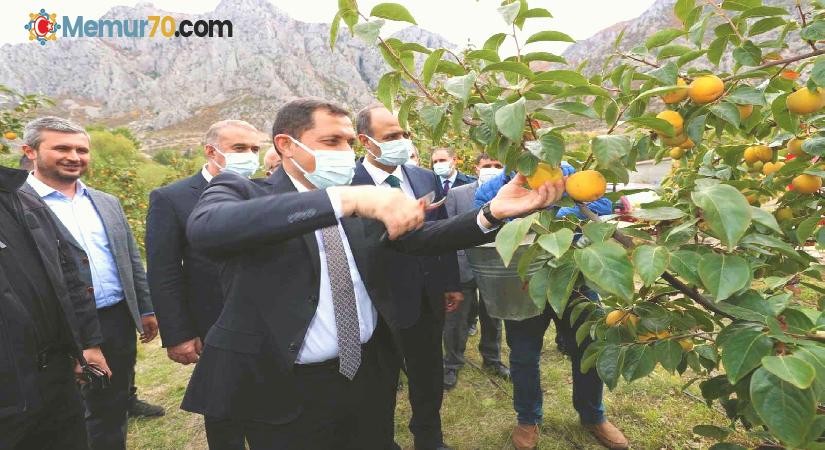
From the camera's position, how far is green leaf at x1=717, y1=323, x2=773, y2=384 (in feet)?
2.96

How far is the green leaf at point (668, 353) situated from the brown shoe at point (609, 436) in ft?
6.19

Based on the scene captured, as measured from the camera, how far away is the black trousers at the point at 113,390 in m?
2.51

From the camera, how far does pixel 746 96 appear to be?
1.05 metres

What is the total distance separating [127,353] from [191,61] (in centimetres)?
13111

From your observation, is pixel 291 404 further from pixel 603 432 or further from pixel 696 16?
pixel 603 432

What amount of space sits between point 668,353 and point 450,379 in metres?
2.83

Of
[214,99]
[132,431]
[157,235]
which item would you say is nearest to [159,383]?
[132,431]

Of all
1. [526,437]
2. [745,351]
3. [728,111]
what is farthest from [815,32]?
[526,437]

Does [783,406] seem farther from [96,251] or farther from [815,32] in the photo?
[96,251]

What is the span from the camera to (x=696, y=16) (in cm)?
125

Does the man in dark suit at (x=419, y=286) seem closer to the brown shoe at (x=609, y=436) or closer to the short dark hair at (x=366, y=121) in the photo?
the short dark hair at (x=366, y=121)

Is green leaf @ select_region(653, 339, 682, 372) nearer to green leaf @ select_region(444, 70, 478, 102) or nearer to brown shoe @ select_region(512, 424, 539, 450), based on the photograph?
green leaf @ select_region(444, 70, 478, 102)

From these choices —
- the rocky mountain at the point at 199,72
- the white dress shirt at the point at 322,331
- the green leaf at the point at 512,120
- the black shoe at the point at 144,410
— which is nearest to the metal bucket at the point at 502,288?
the white dress shirt at the point at 322,331

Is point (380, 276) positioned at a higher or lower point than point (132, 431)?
higher
